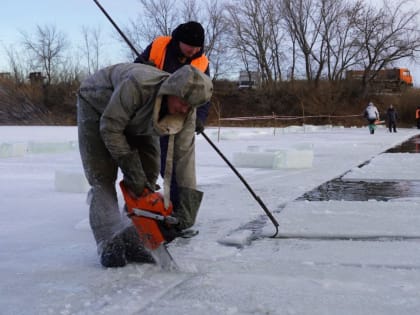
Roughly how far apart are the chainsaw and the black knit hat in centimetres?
103

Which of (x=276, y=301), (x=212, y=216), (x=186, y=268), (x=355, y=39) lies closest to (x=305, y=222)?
(x=212, y=216)

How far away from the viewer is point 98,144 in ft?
9.76

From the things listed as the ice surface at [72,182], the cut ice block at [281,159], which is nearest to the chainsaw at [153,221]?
the ice surface at [72,182]

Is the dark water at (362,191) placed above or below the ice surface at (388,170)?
above

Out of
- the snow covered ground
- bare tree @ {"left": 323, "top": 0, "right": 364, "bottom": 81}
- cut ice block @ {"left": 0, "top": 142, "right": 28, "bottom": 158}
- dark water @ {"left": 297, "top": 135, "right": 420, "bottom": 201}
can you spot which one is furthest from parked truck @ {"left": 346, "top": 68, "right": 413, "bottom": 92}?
the snow covered ground

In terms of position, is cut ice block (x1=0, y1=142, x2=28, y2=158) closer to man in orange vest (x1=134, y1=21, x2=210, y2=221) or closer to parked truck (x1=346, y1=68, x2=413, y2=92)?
man in orange vest (x1=134, y1=21, x2=210, y2=221)

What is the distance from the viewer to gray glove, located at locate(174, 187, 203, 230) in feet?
9.57

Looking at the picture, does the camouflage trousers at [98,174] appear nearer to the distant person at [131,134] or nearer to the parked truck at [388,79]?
the distant person at [131,134]

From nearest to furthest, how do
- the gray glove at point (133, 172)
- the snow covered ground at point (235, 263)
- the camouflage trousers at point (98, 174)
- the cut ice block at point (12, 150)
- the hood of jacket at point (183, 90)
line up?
the snow covered ground at point (235, 263), the hood of jacket at point (183, 90), the gray glove at point (133, 172), the camouflage trousers at point (98, 174), the cut ice block at point (12, 150)

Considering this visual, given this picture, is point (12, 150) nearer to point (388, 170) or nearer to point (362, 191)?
point (388, 170)

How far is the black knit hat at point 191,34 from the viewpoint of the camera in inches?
131

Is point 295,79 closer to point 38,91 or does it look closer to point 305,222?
point 38,91

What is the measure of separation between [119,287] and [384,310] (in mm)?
1156

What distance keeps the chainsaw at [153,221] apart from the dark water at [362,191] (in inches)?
103
